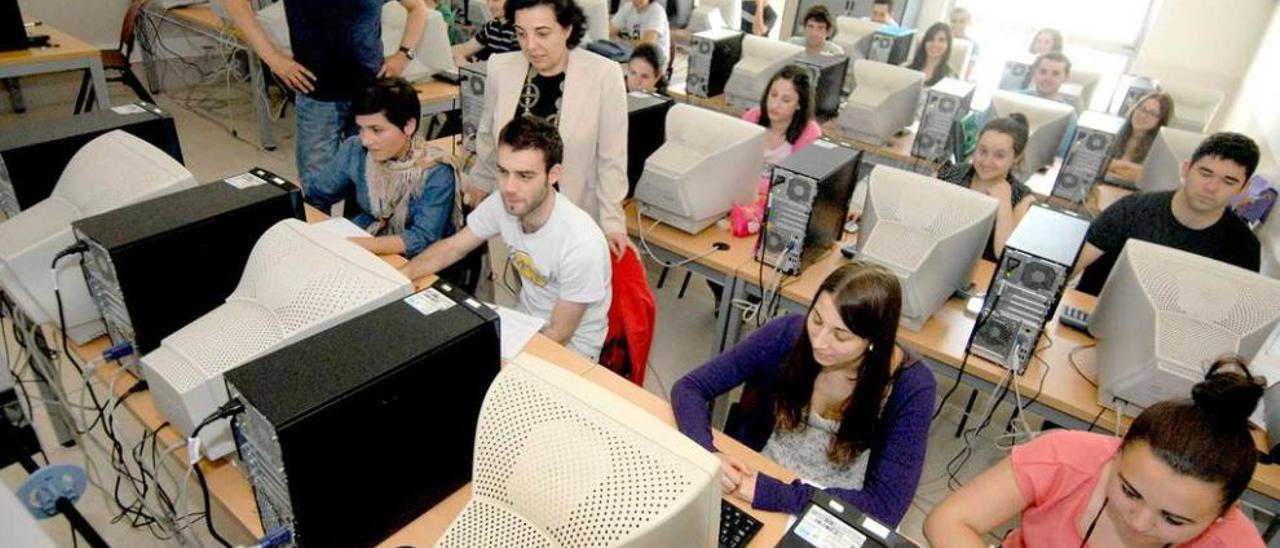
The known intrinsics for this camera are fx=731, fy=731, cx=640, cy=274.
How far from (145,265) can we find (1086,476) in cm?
163

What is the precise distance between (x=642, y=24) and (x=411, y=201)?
331 cm

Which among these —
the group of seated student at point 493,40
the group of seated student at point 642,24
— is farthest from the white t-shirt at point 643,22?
the group of seated student at point 493,40

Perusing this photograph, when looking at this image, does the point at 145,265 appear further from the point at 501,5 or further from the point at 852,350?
the point at 501,5

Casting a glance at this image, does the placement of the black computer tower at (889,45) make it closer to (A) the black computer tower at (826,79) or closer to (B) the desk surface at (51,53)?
(A) the black computer tower at (826,79)

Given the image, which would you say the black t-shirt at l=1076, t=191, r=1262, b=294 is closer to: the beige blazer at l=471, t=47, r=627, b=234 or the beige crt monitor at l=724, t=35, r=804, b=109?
the beige blazer at l=471, t=47, r=627, b=234

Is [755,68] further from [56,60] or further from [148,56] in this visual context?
[148,56]

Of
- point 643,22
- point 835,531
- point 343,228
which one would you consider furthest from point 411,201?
point 643,22

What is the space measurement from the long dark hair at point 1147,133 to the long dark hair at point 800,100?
1.64m

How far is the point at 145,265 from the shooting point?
128 centimetres

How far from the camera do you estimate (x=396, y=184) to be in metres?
2.09

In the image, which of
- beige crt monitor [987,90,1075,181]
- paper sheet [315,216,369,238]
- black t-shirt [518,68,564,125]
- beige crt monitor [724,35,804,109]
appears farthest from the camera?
beige crt monitor [724,35,804,109]

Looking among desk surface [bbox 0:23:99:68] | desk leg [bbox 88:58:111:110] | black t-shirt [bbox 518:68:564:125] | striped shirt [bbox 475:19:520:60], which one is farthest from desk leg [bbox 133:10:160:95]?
black t-shirt [bbox 518:68:564:125]

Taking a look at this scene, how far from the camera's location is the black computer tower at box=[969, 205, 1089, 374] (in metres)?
1.65

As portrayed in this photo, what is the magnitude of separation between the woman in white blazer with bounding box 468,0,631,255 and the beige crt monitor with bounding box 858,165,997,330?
2.25 feet
